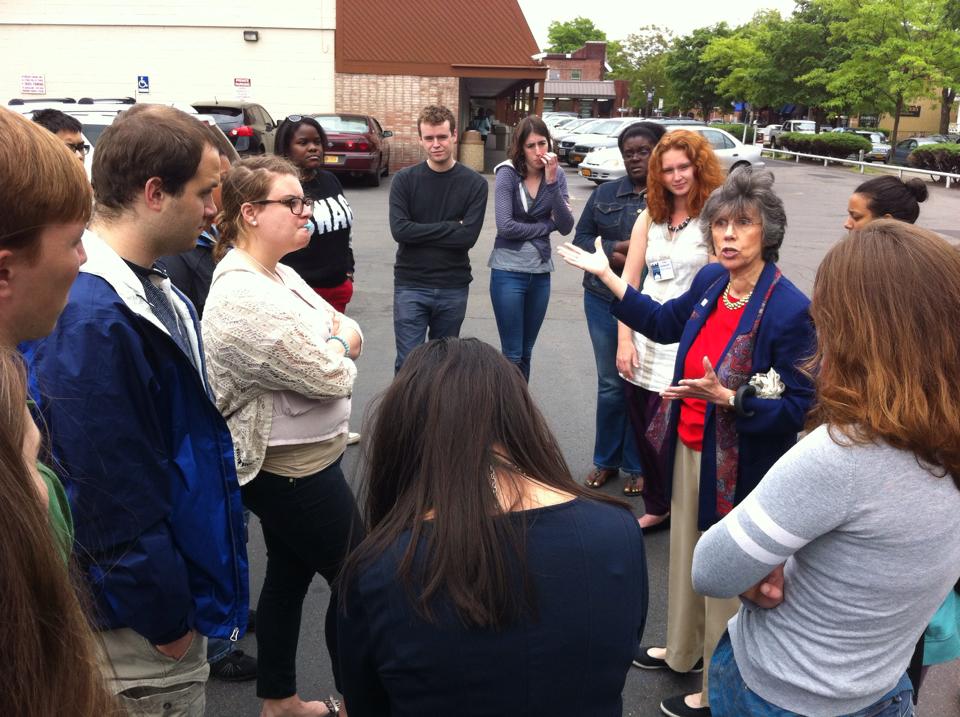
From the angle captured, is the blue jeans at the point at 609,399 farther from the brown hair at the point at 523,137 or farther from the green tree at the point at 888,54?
the green tree at the point at 888,54

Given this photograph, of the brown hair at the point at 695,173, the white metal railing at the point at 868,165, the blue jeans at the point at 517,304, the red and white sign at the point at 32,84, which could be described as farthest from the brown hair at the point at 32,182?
the red and white sign at the point at 32,84

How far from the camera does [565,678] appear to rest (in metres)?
1.53

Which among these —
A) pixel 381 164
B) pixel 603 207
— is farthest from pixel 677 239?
pixel 381 164

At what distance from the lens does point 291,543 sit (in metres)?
2.80

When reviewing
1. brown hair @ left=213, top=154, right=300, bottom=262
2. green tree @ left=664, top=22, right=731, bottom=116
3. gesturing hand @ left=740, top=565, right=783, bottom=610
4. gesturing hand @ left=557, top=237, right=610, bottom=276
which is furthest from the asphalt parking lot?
green tree @ left=664, top=22, right=731, bottom=116

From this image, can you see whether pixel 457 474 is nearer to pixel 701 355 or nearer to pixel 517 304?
pixel 701 355

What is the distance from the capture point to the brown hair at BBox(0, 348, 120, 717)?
0.90 metres

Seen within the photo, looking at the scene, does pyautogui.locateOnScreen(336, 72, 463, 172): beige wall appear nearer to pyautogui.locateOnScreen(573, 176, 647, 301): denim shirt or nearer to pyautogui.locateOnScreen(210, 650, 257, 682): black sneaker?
pyautogui.locateOnScreen(573, 176, 647, 301): denim shirt

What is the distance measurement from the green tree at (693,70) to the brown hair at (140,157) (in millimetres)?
58571

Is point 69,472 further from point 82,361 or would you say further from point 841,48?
point 841,48

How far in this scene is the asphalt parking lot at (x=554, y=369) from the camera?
3.33 meters

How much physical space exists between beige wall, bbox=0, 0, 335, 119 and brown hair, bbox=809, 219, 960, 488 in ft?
80.5

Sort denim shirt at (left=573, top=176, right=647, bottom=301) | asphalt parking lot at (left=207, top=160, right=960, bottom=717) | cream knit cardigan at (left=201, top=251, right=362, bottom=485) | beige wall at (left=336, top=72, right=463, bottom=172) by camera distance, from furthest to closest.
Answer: beige wall at (left=336, top=72, right=463, bottom=172) < denim shirt at (left=573, top=176, right=647, bottom=301) < asphalt parking lot at (left=207, top=160, right=960, bottom=717) < cream knit cardigan at (left=201, top=251, right=362, bottom=485)

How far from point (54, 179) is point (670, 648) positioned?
9.49 feet
